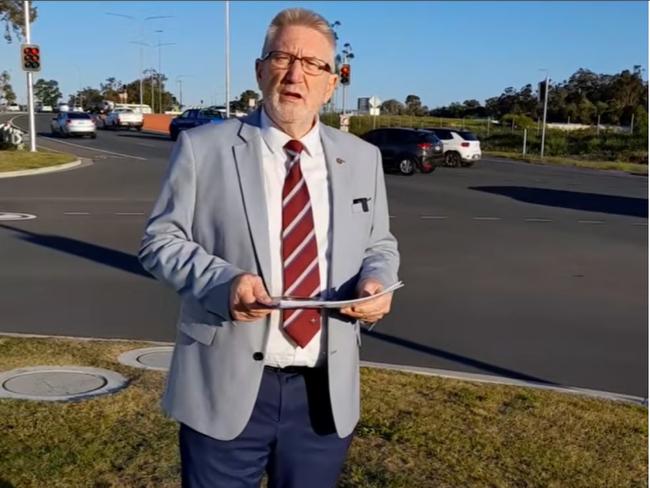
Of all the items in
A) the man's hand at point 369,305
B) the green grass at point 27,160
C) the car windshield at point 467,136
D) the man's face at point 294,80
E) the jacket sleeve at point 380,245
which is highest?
the man's face at point 294,80

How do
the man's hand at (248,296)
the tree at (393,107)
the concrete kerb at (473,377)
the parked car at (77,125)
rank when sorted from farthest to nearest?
1. the tree at (393,107)
2. the parked car at (77,125)
3. the concrete kerb at (473,377)
4. the man's hand at (248,296)

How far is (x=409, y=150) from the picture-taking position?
86.3ft

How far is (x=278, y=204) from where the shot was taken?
92.7 inches

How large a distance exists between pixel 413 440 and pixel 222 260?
241 cm

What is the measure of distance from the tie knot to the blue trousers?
639 millimetres

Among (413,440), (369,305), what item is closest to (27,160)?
(413,440)

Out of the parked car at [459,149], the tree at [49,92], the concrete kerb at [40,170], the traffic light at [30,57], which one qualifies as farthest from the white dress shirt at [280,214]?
the tree at [49,92]

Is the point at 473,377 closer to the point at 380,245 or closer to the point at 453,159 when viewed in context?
the point at 380,245

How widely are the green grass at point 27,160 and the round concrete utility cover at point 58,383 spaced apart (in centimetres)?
1816

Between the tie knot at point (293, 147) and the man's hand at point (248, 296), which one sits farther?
the tie knot at point (293, 147)

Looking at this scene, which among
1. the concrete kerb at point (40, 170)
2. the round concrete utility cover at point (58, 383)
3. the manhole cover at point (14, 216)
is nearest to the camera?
the round concrete utility cover at point (58, 383)

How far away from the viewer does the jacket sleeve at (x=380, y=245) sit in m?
2.47

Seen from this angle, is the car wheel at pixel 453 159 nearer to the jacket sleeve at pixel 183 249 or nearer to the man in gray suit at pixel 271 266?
the man in gray suit at pixel 271 266

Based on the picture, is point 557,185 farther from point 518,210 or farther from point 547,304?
point 547,304
